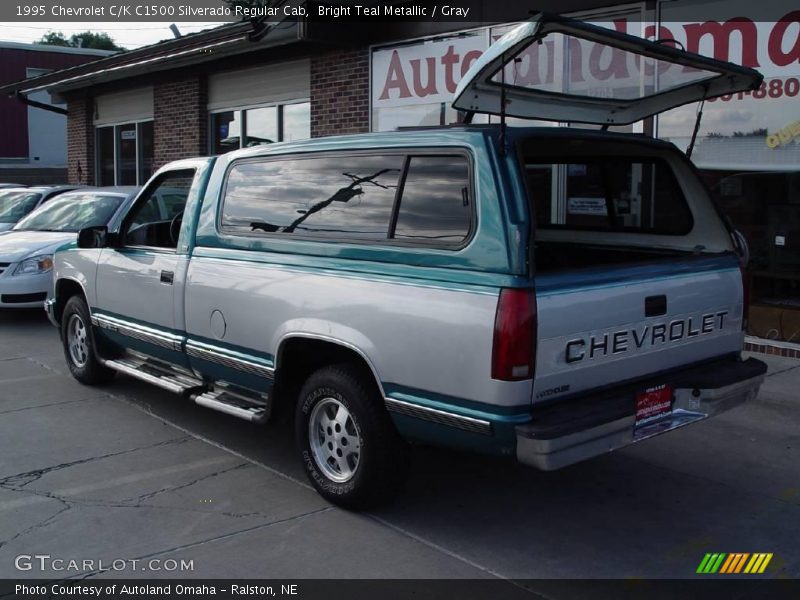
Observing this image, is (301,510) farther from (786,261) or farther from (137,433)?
(786,261)

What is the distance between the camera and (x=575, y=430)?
12.9ft

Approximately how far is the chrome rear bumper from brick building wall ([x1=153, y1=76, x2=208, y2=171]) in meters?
12.8

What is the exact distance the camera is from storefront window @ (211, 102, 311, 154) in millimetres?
14125

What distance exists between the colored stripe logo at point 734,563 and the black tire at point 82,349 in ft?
16.1

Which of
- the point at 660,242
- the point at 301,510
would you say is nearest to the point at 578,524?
the point at 301,510

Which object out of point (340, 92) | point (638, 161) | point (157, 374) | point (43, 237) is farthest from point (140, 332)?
point (340, 92)

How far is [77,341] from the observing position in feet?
24.8

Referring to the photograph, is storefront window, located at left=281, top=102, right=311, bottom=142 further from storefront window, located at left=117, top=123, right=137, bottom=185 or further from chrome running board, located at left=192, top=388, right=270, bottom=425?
chrome running board, located at left=192, top=388, right=270, bottom=425

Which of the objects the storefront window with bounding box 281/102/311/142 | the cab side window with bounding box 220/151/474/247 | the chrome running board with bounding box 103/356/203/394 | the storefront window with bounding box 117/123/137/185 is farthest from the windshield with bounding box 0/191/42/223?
the cab side window with bounding box 220/151/474/247

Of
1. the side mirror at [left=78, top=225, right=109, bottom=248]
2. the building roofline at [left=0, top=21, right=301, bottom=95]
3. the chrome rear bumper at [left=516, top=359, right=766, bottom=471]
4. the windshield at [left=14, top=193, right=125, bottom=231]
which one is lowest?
the chrome rear bumper at [left=516, top=359, right=766, bottom=471]

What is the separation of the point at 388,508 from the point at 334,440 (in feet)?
1.55

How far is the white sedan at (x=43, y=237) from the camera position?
33.5ft

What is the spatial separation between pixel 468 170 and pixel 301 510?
2.05 metres

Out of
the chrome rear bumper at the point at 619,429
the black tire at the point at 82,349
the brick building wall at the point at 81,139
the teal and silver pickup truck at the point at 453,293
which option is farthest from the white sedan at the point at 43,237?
the brick building wall at the point at 81,139
